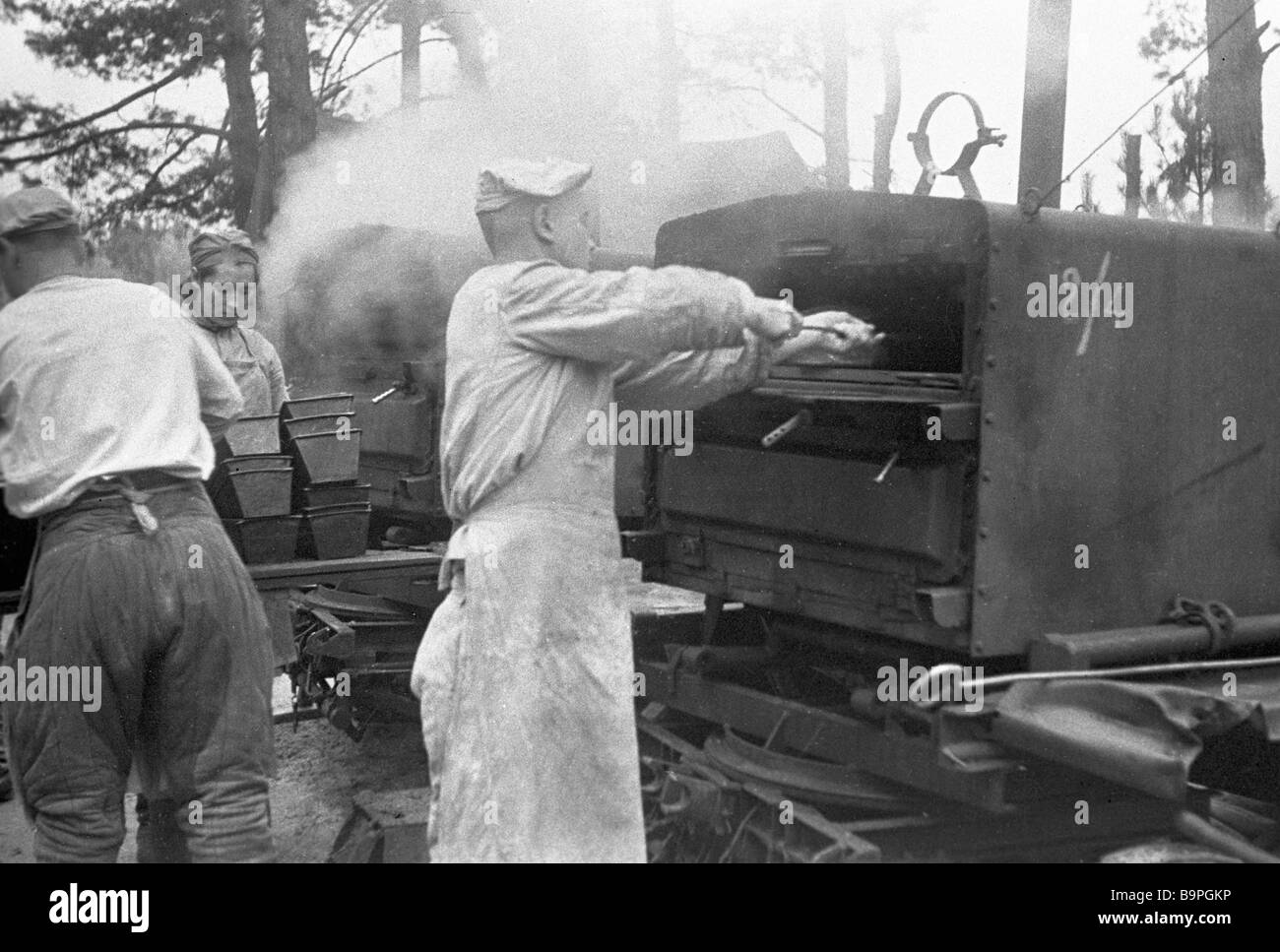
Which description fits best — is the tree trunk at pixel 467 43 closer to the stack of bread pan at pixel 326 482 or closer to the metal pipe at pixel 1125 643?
the stack of bread pan at pixel 326 482

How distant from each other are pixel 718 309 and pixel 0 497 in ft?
6.80

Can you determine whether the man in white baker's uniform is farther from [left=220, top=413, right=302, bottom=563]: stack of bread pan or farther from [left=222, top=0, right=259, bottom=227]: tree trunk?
[left=222, top=0, right=259, bottom=227]: tree trunk

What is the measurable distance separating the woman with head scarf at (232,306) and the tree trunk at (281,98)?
124 inches

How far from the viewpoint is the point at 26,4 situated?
286 inches

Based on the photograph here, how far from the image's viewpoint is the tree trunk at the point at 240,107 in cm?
881

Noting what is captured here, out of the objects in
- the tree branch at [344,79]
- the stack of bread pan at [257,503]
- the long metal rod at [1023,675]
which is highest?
the tree branch at [344,79]

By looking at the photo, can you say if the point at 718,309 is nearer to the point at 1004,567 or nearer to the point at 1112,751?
the point at 1004,567

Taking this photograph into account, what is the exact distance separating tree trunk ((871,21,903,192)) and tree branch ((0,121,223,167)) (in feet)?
15.3

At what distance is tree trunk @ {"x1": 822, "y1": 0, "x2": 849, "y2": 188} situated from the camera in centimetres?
1019

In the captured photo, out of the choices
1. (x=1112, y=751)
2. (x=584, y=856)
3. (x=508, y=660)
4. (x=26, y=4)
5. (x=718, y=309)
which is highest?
(x=26, y=4)

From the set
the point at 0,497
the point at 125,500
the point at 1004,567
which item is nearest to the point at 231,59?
the point at 0,497

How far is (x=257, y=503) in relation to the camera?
4199 mm

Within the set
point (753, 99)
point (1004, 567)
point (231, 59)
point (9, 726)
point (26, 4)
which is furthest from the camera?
point (753, 99)

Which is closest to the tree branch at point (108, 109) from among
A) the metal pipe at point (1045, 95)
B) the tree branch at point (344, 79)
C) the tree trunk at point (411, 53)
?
the tree branch at point (344, 79)
